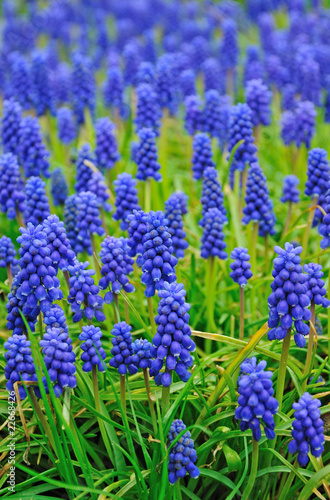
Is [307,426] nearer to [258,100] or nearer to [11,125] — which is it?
[258,100]

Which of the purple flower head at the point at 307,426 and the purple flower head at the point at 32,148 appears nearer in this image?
the purple flower head at the point at 307,426

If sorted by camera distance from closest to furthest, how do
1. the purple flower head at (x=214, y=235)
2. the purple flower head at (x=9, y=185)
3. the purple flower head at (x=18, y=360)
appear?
the purple flower head at (x=18, y=360), the purple flower head at (x=214, y=235), the purple flower head at (x=9, y=185)

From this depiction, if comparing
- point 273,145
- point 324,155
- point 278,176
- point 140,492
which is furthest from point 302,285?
point 273,145

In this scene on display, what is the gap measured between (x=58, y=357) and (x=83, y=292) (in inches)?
24.6

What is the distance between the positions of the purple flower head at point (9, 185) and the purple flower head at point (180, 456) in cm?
329

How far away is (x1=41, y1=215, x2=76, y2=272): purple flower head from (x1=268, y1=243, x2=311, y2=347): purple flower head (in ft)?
5.70

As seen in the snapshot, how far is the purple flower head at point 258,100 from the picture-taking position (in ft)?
24.9

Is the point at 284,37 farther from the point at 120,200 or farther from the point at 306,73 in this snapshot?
the point at 120,200

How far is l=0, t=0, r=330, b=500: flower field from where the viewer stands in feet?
13.1

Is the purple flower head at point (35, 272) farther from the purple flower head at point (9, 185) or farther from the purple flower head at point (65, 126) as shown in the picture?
the purple flower head at point (65, 126)

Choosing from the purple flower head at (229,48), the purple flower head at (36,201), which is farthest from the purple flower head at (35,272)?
the purple flower head at (229,48)

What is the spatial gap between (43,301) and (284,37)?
11282 millimetres

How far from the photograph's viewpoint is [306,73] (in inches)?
362

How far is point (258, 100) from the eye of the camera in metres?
7.64
